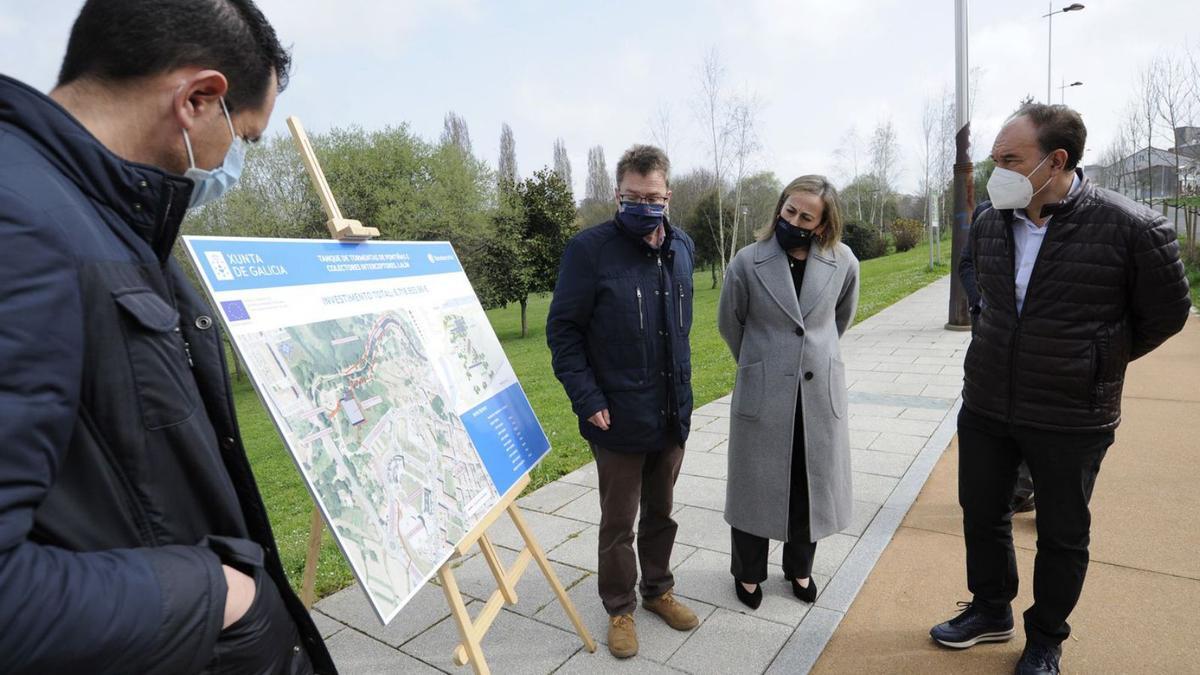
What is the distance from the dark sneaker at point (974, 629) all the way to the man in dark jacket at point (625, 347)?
134 cm

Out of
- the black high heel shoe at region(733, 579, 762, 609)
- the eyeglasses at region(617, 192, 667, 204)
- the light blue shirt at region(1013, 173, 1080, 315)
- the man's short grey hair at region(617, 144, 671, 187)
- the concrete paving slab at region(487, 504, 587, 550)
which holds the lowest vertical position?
the concrete paving slab at region(487, 504, 587, 550)

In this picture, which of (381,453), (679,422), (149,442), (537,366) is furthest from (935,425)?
(537,366)

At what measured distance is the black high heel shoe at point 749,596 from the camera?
3092mm

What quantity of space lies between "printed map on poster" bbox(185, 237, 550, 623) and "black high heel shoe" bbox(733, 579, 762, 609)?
4.38 ft

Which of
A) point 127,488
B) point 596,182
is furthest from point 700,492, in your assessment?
point 596,182

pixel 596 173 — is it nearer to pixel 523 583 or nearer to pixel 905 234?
pixel 905 234

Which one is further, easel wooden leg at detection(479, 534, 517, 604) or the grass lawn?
the grass lawn

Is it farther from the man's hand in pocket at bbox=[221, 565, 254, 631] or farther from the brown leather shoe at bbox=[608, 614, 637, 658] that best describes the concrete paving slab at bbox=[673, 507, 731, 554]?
the man's hand in pocket at bbox=[221, 565, 254, 631]

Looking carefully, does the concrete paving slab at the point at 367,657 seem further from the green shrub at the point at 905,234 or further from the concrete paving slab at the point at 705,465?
the green shrub at the point at 905,234

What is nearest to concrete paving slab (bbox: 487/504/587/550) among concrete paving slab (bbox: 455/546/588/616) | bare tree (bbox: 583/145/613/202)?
concrete paving slab (bbox: 455/546/588/616)

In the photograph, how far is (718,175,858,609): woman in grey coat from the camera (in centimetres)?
302

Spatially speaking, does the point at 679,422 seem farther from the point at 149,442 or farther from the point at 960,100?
the point at 960,100

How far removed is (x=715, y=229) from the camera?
101ft

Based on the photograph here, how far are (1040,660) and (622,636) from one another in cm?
164
